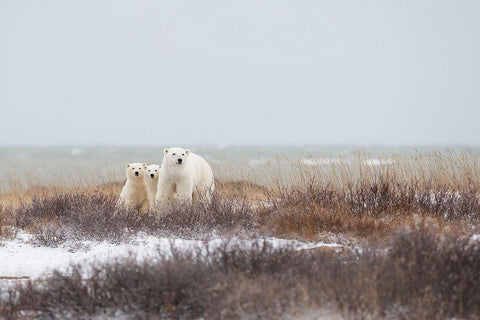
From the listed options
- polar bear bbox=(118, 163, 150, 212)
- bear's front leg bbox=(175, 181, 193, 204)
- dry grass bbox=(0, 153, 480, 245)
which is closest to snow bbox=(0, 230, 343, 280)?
dry grass bbox=(0, 153, 480, 245)

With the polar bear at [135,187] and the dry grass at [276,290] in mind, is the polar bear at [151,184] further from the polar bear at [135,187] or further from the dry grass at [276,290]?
the dry grass at [276,290]

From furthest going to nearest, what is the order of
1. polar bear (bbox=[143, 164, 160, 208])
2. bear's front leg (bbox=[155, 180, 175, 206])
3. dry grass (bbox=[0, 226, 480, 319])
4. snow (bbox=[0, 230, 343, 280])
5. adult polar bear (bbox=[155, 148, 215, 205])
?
polar bear (bbox=[143, 164, 160, 208]), bear's front leg (bbox=[155, 180, 175, 206]), adult polar bear (bbox=[155, 148, 215, 205]), snow (bbox=[0, 230, 343, 280]), dry grass (bbox=[0, 226, 480, 319])

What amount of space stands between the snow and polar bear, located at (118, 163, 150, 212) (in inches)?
91.8

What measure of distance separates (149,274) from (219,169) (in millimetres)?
8323

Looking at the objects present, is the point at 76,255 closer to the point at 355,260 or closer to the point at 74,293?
the point at 74,293

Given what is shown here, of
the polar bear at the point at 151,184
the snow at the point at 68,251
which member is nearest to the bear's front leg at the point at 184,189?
the polar bear at the point at 151,184

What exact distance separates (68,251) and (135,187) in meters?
3.09

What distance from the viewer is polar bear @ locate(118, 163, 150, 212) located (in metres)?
8.49

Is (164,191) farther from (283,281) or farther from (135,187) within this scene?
(283,281)

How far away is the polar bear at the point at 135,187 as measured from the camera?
8492 millimetres

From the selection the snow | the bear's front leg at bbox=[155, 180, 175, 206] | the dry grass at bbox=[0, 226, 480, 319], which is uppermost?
the bear's front leg at bbox=[155, 180, 175, 206]

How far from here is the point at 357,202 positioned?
7.30 m

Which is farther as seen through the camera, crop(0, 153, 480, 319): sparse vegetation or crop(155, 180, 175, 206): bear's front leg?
crop(155, 180, 175, 206): bear's front leg

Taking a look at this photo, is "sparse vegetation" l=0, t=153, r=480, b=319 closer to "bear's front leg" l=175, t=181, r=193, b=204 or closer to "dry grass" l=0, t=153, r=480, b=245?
"dry grass" l=0, t=153, r=480, b=245
